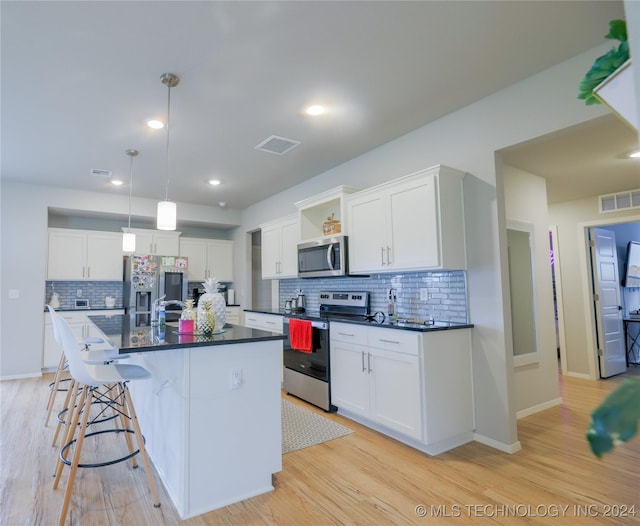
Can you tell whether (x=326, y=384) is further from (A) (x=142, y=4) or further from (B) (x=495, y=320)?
(A) (x=142, y=4)

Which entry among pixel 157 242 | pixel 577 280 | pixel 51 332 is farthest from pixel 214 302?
pixel 577 280

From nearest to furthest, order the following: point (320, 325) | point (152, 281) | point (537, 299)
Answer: point (320, 325), point (537, 299), point (152, 281)

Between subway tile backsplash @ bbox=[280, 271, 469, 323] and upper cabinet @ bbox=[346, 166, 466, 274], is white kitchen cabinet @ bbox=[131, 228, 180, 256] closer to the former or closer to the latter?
subway tile backsplash @ bbox=[280, 271, 469, 323]

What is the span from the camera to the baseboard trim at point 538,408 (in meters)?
3.68

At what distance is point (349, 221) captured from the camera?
3895mm

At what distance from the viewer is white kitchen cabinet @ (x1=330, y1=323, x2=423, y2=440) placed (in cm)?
286

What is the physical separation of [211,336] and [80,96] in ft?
7.40

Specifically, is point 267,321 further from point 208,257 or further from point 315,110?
point 208,257

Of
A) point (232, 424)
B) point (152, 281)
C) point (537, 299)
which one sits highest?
point (152, 281)

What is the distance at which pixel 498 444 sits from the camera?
292 centimetres

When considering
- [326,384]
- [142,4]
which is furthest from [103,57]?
[326,384]

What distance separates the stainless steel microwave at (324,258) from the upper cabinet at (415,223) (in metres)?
0.29

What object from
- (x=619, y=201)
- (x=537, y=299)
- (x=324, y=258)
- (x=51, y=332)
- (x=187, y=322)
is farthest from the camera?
(x=51, y=332)

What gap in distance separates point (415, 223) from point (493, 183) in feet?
2.23
